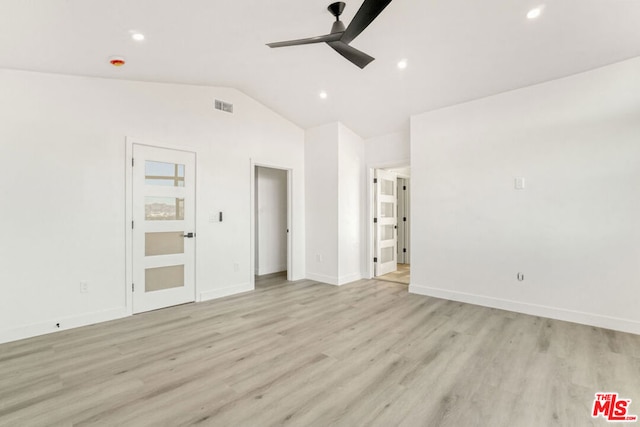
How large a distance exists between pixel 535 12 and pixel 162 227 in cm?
472

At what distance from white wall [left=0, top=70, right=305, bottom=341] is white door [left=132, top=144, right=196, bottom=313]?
5.4 inches

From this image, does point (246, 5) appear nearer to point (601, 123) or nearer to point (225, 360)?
point (225, 360)

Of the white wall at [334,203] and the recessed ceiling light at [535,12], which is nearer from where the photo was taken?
the recessed ceiling light at [535,12]

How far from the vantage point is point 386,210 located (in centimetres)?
585

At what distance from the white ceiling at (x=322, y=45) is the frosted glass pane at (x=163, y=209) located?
1.55 meters

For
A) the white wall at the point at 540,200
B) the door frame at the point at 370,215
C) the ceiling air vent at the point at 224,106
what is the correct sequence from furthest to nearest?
the door frame at the point at 370,215 → the ceiling air vent at the point at 224,106 → the white wall at the point at 540,200

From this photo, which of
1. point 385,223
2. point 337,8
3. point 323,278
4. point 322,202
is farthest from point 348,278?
point 337,8

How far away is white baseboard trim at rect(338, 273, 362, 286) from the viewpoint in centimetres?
510

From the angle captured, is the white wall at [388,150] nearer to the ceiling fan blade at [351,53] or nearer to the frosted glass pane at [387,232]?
the frosted glass pane at [387,232]

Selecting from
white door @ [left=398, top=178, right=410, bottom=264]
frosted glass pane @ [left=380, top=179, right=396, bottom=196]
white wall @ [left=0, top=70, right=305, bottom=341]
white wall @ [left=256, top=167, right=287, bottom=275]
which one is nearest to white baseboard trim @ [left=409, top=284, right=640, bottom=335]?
frosted glass pane @ [left=380, top=179, right=396, bottom=196]

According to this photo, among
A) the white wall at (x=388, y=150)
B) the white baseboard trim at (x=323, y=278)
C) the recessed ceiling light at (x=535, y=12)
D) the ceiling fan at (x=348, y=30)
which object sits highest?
the recessed ceiling light at (x=535, y=12)

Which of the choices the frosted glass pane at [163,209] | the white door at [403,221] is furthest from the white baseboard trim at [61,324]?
the white door at [403,221]

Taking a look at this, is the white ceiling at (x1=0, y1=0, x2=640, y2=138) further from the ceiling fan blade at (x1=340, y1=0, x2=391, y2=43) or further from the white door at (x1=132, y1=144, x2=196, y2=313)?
the white door at (x1=132, y1=144, x2=196, y2=313)

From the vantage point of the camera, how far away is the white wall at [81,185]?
2900 mm
